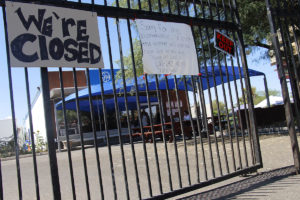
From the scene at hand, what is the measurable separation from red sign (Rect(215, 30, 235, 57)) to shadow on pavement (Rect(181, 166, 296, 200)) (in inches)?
72.5

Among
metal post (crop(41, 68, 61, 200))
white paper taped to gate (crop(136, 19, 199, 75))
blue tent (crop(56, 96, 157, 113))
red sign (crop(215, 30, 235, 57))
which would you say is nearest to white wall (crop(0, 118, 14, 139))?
blue tent (crop(56, 96, 157, 113))

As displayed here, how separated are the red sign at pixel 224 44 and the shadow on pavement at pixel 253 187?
72.5 inches

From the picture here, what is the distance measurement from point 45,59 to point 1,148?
734 inches

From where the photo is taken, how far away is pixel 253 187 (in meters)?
3.58

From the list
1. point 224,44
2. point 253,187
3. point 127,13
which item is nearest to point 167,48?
point 127,13

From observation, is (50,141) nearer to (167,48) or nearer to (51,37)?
(51,37)

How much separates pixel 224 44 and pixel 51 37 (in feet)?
→ 8.53

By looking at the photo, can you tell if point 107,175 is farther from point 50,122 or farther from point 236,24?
point 236,24

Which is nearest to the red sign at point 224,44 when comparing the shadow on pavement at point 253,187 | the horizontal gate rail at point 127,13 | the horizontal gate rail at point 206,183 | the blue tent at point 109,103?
the horizontal gate rail at point 127,13

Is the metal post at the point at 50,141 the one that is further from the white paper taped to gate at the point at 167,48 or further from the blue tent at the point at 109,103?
the blue tent at the point at 109,103

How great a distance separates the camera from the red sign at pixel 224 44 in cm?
430

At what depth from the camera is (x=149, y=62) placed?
353 centimetres

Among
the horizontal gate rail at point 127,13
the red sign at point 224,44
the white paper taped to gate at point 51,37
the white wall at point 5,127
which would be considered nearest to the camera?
the white paper taped to gate at point 51,37

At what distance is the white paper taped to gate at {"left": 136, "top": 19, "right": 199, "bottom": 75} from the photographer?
11.6ft
